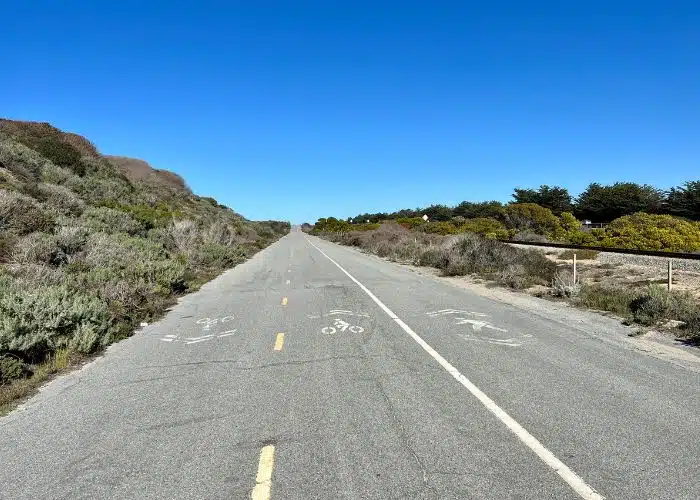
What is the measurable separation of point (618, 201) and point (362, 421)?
241 feet

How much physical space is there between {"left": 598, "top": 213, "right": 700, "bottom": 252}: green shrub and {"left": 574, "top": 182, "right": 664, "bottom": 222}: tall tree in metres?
31.2

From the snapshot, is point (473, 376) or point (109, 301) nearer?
point (473, 376)

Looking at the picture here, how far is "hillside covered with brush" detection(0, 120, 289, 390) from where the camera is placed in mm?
8701

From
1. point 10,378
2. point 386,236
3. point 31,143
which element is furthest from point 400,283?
point 386,236

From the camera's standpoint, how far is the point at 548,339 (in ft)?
32.5

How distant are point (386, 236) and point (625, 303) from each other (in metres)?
43.3

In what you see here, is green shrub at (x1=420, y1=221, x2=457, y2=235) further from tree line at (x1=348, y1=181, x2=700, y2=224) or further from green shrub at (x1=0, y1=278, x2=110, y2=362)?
green shrub at (x1=0, y1=278, x2=110, y2=362)

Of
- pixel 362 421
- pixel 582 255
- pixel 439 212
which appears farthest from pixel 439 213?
pixel 362 421

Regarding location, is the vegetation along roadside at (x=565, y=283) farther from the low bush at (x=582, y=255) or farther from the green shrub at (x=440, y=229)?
the green shrub at (x=440, y=229)

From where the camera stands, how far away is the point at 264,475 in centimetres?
430

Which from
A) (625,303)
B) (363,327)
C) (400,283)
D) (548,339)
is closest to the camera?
(548,339)

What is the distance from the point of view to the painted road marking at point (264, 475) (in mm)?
4004

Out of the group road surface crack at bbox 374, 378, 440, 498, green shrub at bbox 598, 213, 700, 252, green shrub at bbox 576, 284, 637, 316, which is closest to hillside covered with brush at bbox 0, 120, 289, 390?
road surface crack at bbox 374, 378, 440, 498

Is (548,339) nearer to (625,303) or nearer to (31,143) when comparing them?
(625,303)
